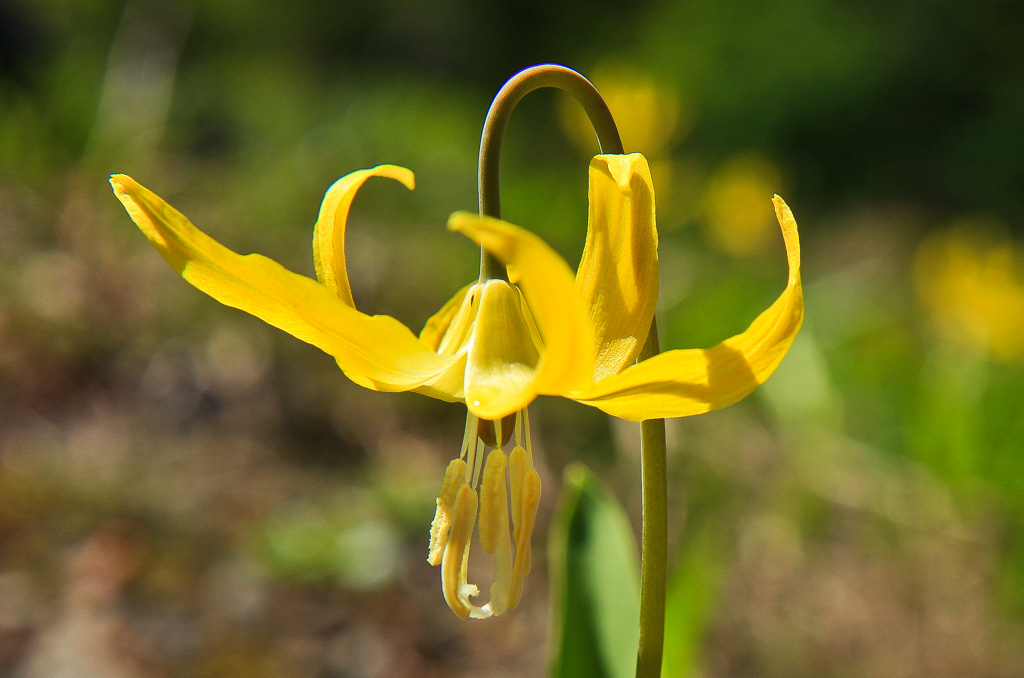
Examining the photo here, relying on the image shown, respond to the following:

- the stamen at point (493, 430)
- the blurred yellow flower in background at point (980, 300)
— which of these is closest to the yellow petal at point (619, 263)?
the stamen at point (493, 430)

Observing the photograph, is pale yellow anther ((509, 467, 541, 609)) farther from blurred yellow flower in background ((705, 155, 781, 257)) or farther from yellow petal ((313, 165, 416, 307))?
blurred yellow flower in background ((705, 155, 781, 257))

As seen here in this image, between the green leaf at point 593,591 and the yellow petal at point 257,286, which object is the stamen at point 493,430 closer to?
the yellow petal at point 257,286

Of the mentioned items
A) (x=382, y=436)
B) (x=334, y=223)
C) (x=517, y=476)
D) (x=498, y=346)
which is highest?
(x=382, y=436)

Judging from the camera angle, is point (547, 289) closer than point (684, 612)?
Yes

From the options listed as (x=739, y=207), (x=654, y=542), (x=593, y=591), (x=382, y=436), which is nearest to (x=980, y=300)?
(x=739, y=207)

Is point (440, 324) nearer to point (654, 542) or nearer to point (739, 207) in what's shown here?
point (654, 542)

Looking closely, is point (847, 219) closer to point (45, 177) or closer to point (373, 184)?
point (373, 184)

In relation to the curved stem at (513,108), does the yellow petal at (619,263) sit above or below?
below
